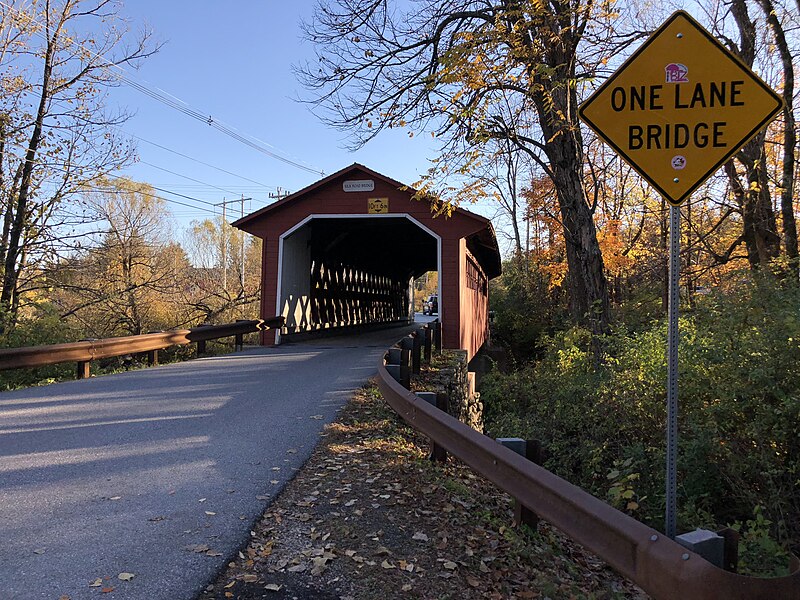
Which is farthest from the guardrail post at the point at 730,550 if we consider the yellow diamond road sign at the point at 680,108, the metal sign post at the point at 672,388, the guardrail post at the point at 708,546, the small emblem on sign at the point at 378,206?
the small emblem on sign at the point at 378,206

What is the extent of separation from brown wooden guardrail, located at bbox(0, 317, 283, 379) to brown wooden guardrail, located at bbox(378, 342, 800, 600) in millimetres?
6600

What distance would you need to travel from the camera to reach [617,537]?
87.6 inches

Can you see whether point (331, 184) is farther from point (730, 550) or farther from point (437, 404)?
point (730, 550)

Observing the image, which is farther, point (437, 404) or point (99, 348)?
point (99, 348)

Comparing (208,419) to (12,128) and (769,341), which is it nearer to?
(769,341)

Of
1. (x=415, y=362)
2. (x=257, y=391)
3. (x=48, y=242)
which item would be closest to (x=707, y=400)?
(x=415, y=362)

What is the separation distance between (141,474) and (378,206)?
1042 cm

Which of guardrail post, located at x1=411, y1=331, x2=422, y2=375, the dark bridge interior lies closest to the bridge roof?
the dark bridge interior

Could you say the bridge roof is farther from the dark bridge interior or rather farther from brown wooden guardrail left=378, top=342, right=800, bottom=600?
brown wooden guardrail left=378, top=342, right=800, bottom=600

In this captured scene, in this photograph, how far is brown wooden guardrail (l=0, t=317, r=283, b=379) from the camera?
24.0 feet

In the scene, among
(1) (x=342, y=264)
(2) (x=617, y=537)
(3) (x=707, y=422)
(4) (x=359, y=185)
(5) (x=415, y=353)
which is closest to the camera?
(2) (x=617, y=537)

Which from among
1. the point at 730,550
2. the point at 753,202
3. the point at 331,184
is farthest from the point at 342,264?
the point at 730,550

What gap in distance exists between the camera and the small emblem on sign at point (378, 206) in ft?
44.3

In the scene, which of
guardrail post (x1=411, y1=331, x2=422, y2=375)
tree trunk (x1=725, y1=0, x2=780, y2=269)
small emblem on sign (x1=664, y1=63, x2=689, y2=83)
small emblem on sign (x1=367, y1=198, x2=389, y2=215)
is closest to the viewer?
small emblem on sign (x1=664, y1=63, x2=689, y2=83)
